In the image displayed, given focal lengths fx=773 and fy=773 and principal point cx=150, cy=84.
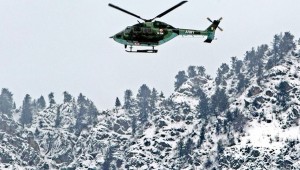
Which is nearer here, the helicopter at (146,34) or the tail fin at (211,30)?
the helicopter at (146,34)

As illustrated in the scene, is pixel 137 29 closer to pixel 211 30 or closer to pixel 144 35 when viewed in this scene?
pixel 144 35

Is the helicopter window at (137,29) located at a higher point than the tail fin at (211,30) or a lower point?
lower

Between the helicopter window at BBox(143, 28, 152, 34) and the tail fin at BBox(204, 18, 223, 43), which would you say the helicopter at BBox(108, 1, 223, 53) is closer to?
the helicopter window at BBox(143, 28, 152, 34)

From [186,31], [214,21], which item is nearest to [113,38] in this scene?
[186,31]

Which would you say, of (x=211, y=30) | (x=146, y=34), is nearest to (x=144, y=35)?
(x=146, y=34)

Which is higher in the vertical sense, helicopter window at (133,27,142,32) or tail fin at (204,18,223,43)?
tail fin at (204,18,223,43)

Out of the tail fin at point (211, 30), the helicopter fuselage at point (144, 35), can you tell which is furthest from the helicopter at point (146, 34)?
the tail fin at point (211, 30)

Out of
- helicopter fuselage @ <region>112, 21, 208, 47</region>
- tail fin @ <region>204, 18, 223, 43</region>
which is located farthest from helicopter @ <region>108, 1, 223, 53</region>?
tail fin @ <region>204, 18, 223, 43</region>

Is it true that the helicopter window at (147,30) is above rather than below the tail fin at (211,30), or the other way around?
below

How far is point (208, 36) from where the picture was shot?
404 feet

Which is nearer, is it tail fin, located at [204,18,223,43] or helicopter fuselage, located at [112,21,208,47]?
helicopter fuselage, located at [112,21,208,47]

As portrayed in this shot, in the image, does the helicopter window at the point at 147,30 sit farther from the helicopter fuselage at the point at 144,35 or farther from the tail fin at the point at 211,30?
the tail fin at the point at 211,30

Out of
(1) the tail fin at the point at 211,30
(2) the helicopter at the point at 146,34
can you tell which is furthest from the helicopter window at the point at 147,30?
(1) the tail fin at the point at 211,30

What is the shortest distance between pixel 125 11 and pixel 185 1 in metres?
8.34
